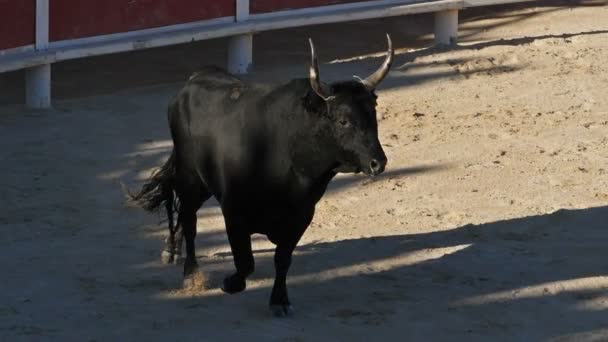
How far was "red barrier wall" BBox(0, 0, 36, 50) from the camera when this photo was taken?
9.41 metres

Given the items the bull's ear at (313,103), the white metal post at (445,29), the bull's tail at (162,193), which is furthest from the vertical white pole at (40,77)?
the bull's ear at (313,103)

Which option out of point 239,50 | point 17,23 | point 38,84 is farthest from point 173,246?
point 239,50

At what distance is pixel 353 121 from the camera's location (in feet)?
18.6

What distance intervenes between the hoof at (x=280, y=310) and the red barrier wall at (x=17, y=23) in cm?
401

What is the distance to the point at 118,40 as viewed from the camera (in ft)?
33.1

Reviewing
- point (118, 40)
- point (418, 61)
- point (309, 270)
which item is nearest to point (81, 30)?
point (118, 40)

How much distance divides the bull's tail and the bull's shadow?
312 mm

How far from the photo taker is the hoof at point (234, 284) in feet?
20.0

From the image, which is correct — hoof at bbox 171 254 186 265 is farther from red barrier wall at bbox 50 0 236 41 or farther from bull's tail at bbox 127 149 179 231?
red barrier wall at bbox 50 0 236 41

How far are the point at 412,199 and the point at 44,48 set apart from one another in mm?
2819

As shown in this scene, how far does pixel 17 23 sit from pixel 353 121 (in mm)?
4308

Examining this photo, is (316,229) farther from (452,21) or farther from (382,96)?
(452,21)

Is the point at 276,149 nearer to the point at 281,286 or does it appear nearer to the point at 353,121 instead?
the point at 353,121

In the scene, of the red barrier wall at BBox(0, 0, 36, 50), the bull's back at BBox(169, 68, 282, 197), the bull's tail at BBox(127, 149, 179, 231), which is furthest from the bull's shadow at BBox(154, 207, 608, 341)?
the red barrier wall at BBox(0, 0, 36, 50)
